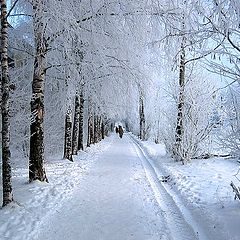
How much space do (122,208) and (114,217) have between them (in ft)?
2.27

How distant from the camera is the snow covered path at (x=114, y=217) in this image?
5.94 metres

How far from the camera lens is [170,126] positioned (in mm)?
18125

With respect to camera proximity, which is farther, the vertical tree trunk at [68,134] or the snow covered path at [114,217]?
the vertical tree trunk at [68,134]

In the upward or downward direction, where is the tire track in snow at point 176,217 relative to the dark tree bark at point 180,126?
downward

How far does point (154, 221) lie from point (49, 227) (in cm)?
200

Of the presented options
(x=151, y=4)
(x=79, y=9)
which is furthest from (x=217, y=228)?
(x=79, y=9)

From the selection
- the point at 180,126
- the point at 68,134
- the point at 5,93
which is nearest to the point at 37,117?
the point at 5,93

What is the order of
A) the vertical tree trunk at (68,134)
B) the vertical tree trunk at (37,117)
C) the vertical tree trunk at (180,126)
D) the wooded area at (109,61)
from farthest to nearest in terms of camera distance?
the vertical tree trunk at (180,126) < the vertical tree trunk at (68,134) < the vertical tree trunk at (37,117) < the wooded area at (109,61)

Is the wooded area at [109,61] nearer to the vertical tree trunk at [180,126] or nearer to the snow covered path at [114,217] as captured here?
the vertical tree trunk at [180,126]

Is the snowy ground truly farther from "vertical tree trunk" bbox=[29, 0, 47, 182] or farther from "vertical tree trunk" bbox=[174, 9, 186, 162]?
"vertical tree trunk" bbox=[174, 9, 186, 162]

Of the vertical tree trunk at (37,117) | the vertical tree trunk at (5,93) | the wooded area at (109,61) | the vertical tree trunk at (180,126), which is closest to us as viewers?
the wooded area at (109,61)

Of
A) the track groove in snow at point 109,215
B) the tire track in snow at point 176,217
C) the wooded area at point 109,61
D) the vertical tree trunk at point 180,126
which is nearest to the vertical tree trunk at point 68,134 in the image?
the wooded area at point 109,61

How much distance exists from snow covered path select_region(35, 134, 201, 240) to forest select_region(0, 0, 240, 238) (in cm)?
139

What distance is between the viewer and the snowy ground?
596cm
